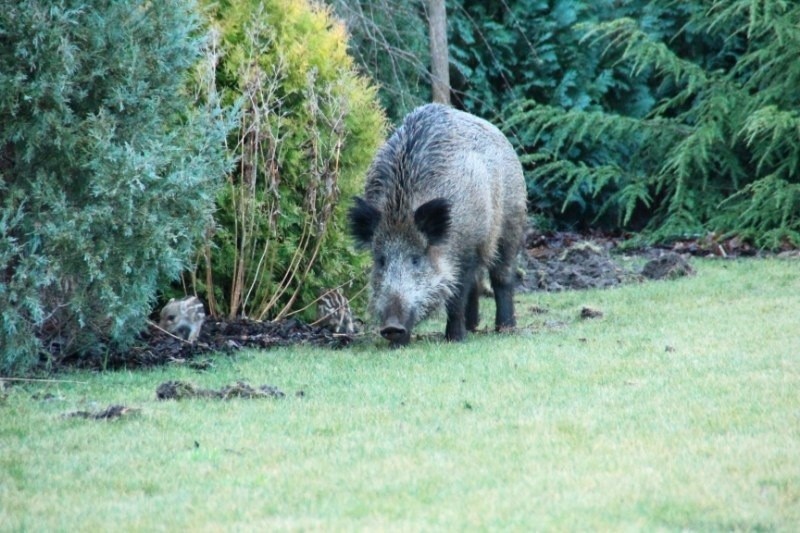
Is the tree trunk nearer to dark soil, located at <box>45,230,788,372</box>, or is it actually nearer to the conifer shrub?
dark soil, located at <box>45,230,788,372</box>

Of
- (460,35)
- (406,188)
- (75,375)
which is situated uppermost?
(460,35)

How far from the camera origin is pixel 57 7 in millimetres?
7453

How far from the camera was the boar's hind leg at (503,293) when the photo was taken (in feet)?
33.2

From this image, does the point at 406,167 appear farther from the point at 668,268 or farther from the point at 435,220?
the point at 668,268

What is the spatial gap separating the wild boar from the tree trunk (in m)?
3.95

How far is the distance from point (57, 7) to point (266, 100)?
9.04 ft

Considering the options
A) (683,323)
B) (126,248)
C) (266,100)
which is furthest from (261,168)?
(683,323)

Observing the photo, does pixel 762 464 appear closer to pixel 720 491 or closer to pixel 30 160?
pixel 720 491

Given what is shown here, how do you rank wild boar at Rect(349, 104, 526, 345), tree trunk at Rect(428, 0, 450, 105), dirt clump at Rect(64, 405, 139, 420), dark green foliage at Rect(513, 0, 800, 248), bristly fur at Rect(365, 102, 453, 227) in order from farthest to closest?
1. tree trunk at Rect(428, 0, 450, 105)
2. dark green foliage at Rect(513, 0, 800, 248)
3. bristly fur at Rect(365, 102, 453, 227)
4. wild boar at Rect(349, 104, 526, 345)
5. dirt clump at Rect(64, 405, 139, 420)

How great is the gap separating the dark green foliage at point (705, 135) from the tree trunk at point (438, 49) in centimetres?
122

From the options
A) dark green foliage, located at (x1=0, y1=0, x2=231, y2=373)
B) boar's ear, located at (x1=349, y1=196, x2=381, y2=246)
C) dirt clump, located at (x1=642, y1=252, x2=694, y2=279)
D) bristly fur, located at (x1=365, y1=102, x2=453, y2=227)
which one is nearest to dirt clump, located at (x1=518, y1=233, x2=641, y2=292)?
dirt clump, located at (x1=642, y1=252, x2=694, y2=279)

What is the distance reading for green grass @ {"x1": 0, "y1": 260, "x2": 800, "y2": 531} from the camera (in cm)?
482

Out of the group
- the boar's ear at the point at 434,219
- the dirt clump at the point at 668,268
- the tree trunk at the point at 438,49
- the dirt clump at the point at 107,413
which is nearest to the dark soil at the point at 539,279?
the dirt clump at the point at 668,268

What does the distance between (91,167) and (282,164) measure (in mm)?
2825
